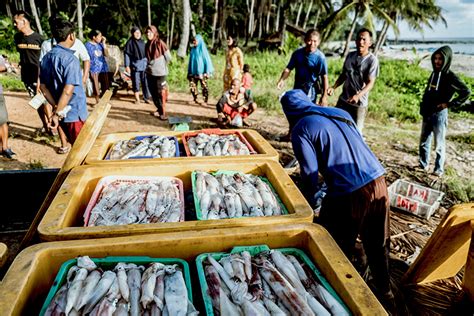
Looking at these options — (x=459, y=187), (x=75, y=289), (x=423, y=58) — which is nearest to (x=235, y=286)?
(x=75, y=289)

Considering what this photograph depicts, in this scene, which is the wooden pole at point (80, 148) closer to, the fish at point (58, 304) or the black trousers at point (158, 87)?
A: the fish at point (58, 304)

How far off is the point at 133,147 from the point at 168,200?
1251 millimetres

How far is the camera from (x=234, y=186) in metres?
2.81

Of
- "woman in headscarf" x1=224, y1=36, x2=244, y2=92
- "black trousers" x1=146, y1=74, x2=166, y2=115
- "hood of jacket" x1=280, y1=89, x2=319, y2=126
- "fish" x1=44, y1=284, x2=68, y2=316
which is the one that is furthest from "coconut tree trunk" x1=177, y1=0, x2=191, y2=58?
"fish" x1=44, y1=284, x2=68, y2=316

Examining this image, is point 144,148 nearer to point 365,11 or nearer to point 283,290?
point 283,290

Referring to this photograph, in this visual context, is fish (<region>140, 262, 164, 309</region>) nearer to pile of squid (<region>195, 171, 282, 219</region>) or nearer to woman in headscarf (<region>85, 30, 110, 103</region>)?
pile of squid (<region>195, 171, 282, 219</region>)

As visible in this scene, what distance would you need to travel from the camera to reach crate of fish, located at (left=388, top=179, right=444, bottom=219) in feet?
14.5

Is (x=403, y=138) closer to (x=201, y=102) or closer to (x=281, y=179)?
(x=201, y=102)

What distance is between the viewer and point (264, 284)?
176cm

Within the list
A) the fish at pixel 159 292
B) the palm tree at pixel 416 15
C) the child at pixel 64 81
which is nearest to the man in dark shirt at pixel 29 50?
the child at pixel 64 81

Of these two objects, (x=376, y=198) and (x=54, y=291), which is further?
(x=376, y=198)

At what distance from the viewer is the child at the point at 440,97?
517 cm

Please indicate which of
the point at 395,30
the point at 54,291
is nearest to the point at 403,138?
the point at 54,291

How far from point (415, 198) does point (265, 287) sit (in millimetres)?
3872
